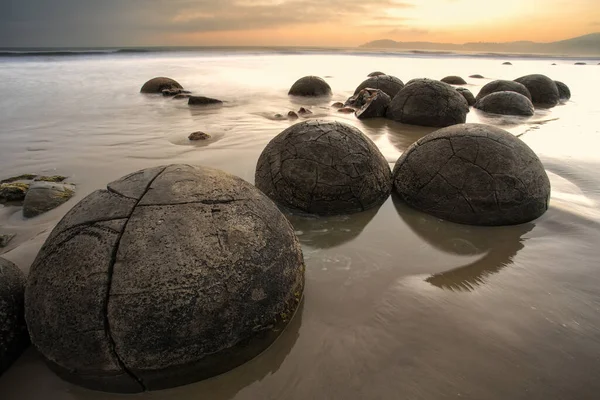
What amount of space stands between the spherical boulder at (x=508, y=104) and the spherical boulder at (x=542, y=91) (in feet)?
8.37

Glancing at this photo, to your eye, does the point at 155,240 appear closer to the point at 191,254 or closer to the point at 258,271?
the point at 191,254

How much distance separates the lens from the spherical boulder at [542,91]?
39.3 ft

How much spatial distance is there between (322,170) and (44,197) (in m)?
3.22

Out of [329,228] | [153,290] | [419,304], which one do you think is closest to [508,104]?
[329,228]

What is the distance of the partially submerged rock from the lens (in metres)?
4.10

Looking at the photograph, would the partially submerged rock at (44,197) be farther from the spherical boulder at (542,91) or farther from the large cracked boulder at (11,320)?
the spherical boulder at (542,91)

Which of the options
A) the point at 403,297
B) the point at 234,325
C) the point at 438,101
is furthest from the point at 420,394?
the point at 438,101

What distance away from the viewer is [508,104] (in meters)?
9.92

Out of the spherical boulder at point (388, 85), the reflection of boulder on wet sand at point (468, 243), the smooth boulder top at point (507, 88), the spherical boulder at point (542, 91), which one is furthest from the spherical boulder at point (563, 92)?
the reflection of boulder on wet sand at point (468, 243)

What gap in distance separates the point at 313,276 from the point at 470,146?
219 cm

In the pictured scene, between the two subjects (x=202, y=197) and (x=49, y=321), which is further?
(x=202, y=197)

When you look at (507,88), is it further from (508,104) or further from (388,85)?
(388,85)

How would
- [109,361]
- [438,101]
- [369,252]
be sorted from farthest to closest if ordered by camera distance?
[438,101], [369,252], [109,361]

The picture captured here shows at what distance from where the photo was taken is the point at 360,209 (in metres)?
3.99
